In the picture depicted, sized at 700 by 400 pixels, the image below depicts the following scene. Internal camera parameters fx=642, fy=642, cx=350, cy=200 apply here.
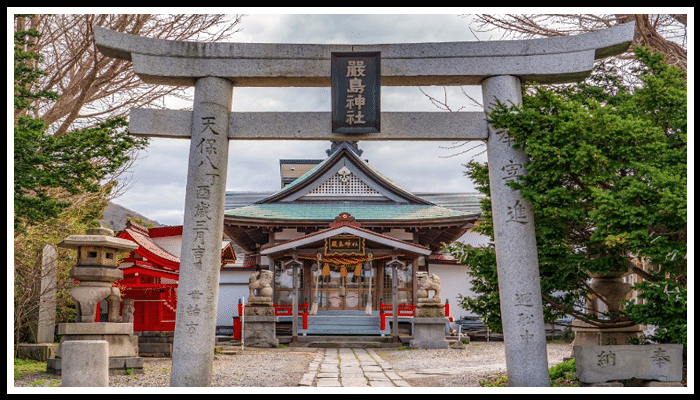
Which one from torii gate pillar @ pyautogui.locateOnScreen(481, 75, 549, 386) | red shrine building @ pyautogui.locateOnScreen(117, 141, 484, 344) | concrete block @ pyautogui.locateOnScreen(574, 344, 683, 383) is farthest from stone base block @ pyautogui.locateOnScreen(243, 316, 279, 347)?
concrete block @ pyautogui.locateOnScreen(574, 344, 683, 383)

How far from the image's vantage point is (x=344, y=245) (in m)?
19.8

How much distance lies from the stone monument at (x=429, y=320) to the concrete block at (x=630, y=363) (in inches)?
403

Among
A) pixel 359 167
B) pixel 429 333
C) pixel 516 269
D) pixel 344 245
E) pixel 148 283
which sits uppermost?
pixel 359 167

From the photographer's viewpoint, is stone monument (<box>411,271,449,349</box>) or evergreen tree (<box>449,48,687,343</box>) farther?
stone monument (<box>411,271,449,349</box>)

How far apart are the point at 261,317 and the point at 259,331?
412mm

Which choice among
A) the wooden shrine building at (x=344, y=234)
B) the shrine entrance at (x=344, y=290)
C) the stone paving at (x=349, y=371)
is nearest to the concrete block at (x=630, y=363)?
the stone paving at (x=349, y=371)

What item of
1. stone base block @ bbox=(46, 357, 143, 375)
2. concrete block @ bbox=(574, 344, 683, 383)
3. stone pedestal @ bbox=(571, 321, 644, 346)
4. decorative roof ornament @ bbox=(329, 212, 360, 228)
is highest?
decorative roof ornament @ bbox=(329, 212, 360, 228)

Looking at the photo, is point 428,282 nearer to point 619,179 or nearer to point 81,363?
point 619,179

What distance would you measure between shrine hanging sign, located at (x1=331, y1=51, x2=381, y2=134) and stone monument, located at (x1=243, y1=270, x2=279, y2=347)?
10434 millimetres

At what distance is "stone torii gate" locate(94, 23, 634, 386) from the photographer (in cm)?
858

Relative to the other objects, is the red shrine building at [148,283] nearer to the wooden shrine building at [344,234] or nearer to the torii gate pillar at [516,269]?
the wooden shrine building at [344,234]

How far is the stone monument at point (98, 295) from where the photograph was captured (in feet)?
34.3

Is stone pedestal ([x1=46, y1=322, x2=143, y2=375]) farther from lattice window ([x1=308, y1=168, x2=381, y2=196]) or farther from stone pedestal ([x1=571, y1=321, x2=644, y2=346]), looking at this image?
lattice window ([x1=308, y1=168, x2=381, y2=196])

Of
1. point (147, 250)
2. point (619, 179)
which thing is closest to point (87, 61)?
point (147, 250)
